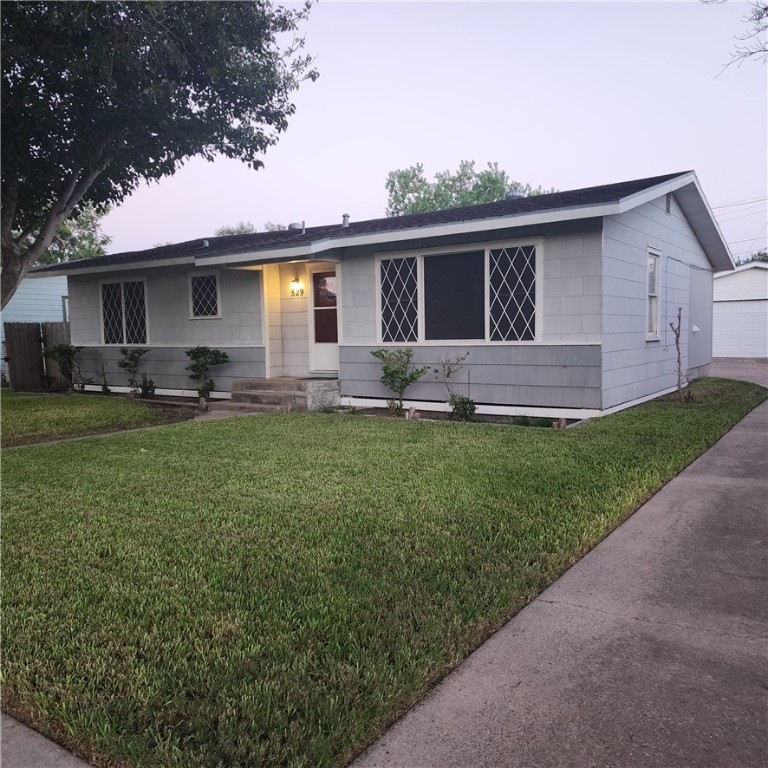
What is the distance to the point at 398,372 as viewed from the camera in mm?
9500

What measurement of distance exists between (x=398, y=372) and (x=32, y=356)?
33.9 ft

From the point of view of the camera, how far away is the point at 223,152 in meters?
12.1

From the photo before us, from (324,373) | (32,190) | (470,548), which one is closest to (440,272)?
(324,373)

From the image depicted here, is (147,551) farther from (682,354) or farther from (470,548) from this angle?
(682,354)

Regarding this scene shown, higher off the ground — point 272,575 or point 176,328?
point 176,328

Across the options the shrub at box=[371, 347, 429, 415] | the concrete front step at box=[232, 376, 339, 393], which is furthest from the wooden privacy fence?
the shrub at box=[371, 347, 429, 415]

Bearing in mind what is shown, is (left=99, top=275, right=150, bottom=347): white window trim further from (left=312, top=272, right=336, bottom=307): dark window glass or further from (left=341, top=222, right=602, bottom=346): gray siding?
(left=341, top=222, right=602, bottom=346): gray siding

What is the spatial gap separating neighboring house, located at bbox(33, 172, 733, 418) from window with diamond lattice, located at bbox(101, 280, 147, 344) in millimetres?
41

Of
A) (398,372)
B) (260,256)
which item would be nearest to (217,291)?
(260,256)

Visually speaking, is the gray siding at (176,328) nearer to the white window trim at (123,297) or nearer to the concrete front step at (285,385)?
the white window trim at (123,297)

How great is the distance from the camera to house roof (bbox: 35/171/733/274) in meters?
7.93

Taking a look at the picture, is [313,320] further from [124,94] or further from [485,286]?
[124,94]

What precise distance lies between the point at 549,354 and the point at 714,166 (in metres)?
20.6

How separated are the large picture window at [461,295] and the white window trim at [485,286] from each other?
0.02 meters
